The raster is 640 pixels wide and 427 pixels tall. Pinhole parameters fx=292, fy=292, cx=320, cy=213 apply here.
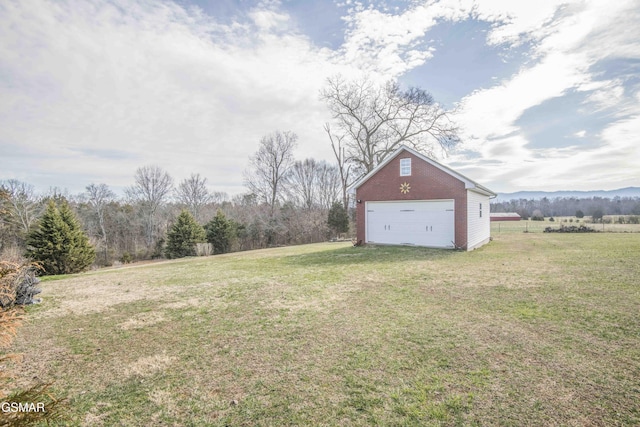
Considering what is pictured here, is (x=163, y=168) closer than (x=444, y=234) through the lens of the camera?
No

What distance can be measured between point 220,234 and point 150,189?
65.5ft

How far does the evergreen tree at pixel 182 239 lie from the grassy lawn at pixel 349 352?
13.8 metres

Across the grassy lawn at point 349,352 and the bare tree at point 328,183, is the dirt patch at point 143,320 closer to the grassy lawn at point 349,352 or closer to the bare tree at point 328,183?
the grassy lawn at point 349,352

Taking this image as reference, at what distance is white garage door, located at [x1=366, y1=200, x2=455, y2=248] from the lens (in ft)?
45.6

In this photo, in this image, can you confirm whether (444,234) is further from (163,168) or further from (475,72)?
(163,168)

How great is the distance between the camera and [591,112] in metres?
13.8

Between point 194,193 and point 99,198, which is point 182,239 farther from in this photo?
point 99,198

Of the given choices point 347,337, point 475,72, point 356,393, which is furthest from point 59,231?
point 475,72

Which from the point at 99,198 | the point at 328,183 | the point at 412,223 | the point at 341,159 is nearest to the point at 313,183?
the point at 328,183

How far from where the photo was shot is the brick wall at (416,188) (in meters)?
13.5

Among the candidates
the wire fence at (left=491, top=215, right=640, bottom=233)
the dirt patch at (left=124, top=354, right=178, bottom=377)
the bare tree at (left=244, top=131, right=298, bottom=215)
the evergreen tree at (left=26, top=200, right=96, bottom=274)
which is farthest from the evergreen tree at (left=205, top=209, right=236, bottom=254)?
the wire fence at (left=491, top=215, right=640, bottom=233)

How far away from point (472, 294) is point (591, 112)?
1356 centimetres

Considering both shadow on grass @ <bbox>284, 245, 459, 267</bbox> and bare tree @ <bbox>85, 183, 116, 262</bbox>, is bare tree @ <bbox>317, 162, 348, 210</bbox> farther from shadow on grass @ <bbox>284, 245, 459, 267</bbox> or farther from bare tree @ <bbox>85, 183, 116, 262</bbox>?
bare tree @ <bbox>85, 183, 116, 262</bbox>

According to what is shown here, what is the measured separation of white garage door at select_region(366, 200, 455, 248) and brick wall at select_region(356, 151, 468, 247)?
0.30 metres
